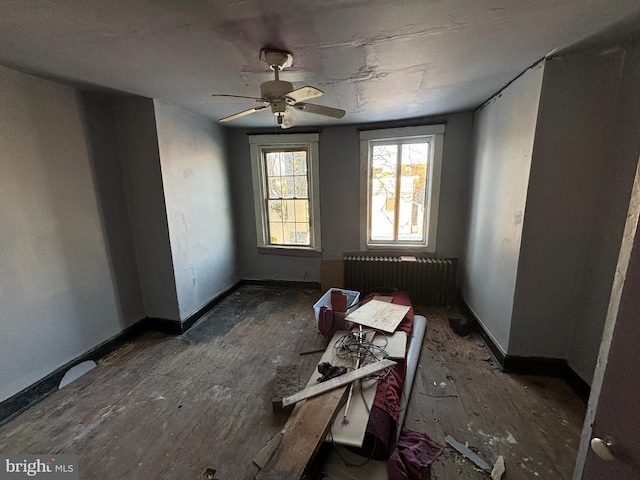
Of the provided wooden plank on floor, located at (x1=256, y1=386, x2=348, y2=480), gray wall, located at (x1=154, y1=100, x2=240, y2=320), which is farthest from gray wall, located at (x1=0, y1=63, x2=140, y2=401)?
wooden plank on floor, located at (x1=256, y1=386, x2=348, y2=480)

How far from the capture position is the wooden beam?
188 cm

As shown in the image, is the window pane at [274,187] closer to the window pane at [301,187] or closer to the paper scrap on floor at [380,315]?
the window pane at [301,187]

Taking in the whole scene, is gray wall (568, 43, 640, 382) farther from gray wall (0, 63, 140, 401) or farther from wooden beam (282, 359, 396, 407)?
gray wall (0, 63, 140, 401)

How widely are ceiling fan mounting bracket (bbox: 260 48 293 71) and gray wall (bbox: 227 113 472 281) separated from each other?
2137 mm

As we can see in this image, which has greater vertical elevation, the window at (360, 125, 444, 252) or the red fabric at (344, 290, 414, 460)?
the window at (360, 125, 444, 252)

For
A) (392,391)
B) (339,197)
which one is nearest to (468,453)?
(392,391)

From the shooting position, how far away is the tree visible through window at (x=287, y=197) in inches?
161

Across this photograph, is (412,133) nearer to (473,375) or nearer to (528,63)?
(528,63)

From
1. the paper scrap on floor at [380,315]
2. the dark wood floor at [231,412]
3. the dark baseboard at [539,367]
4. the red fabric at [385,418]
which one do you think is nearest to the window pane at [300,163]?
A: the paper scrap on floor at [380,315]

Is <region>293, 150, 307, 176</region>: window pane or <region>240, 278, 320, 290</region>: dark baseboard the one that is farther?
<region>240, 278, 320, 290</region>: dark baseboard

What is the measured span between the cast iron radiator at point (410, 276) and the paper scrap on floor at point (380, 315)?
59 centimetres

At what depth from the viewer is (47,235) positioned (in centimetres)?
220

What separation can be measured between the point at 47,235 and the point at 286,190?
273cm

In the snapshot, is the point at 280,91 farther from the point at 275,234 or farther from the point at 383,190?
the point at 275,234
